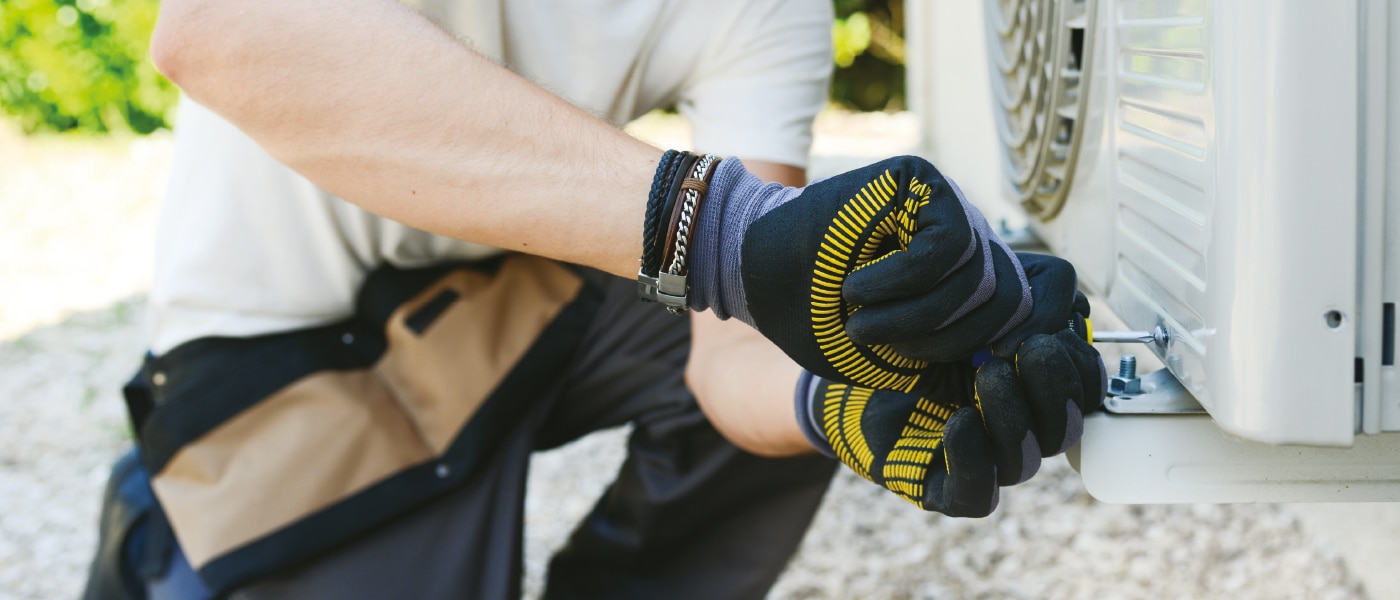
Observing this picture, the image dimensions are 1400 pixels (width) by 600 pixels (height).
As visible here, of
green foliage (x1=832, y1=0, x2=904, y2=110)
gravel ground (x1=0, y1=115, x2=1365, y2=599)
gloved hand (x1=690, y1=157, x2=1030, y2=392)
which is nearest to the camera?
gloved hand (x1=690, y1=157, x2=1030, y2=392)

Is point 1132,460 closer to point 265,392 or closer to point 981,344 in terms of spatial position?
point 981,344

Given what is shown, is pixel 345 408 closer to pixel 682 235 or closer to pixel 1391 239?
pixel 682 235

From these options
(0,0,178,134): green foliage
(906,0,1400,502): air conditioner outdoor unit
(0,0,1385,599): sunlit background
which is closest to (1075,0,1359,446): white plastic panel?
(906,0,1400,502): air conditioner outdoor unit

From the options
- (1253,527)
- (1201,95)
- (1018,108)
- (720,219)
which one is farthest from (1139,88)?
(1253,527)

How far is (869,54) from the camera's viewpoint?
6746mm

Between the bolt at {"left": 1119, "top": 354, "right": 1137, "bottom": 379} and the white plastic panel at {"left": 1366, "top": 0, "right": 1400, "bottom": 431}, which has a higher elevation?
the white plastic panel at {"left": 1366, "top": 0, "right": 1400, "bottom": 431}

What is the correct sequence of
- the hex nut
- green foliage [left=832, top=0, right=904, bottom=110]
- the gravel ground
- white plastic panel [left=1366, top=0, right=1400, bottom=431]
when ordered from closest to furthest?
white plastic panel [left=1366, top=0, right=1400, bottom=431]
the hex nut
the gravel ground
green foliage [left=832, top=0, right=904, bottom=110]

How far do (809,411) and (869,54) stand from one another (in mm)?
5790

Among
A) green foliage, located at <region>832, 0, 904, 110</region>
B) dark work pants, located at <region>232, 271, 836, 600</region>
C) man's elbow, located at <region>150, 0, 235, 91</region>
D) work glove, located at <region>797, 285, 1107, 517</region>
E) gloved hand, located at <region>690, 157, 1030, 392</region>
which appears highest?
green foliage, located at <region>832, 0, 904, 110</region>

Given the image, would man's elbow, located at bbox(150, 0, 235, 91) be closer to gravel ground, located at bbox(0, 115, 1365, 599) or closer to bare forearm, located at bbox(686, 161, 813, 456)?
bare forearm, located at bbox(686, 161, 813, 456)

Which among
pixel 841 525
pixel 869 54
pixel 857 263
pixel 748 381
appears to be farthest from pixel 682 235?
pixel 869 54

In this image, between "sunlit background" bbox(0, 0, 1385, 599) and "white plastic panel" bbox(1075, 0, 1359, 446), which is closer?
"white plastic panel" bbox(1075, 0, 1359, 446)

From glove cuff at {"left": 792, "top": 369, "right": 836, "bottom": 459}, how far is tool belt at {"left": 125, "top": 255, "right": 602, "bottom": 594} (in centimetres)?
54

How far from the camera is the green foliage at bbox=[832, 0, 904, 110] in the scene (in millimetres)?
6496
